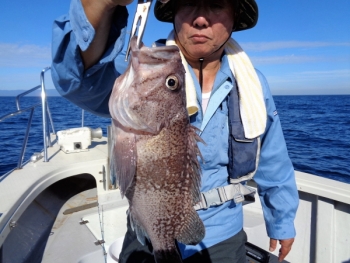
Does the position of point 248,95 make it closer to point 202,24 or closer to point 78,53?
point 202,24

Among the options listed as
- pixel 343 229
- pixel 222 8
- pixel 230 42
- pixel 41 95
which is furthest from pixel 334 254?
pixel 41 95

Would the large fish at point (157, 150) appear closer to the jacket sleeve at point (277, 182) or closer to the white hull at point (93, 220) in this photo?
the jacket sleeve at point (277, 182)

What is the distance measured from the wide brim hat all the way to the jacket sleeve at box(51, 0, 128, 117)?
2.83 feet

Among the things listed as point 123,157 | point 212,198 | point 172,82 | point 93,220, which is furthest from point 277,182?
point 93,220

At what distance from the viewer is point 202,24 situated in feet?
6.29

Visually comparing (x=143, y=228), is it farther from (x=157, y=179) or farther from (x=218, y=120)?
(x=218, y=120)

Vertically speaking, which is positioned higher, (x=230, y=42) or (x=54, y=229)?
(x=230, y=42)

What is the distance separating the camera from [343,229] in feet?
11.5

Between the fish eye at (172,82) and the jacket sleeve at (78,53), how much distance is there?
34 centimetres

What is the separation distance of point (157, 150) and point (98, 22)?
0.73 meters

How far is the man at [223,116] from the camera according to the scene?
1937 mm

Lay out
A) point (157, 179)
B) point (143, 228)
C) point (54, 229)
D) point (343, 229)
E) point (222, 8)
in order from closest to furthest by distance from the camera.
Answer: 1. point (157, 179)
2. point (143, 228)
3. point (222, 8)
4. point (343, 229)
5. point (54, 229)

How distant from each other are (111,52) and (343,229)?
3516 mm

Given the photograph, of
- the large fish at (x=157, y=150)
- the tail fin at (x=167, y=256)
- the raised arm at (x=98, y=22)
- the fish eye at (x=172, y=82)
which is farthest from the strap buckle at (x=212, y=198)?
the raised arm at (x=98, y=22)
